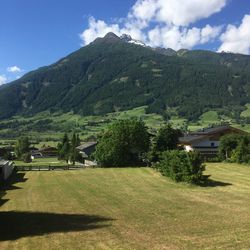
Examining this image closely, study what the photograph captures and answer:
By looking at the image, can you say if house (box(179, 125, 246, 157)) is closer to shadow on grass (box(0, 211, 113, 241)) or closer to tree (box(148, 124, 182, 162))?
tree (box(148, 124, 182, 162))

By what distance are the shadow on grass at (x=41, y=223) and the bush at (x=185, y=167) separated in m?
18.3

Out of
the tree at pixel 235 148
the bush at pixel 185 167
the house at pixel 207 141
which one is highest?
the house at pixel 207 141

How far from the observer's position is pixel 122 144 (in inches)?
2788

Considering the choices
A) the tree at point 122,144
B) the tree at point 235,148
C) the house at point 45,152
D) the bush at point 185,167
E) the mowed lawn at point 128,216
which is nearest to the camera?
the mowed lawn at point 128,216

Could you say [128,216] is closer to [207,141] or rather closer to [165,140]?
[165,140]

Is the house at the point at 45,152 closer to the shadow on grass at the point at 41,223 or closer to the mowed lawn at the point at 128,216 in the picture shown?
the mowed lawn at the point at 128,216

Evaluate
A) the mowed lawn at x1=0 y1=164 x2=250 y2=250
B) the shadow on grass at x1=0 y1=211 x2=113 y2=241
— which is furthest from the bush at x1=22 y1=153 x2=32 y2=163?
the shadow on grass at x1=0 y1=211 x2=113 y2=241

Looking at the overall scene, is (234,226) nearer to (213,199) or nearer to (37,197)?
(213,199)

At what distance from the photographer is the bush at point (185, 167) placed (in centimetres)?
4284

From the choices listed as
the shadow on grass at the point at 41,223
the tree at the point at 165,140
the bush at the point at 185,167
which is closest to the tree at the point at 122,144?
the tree at the point at 165,140

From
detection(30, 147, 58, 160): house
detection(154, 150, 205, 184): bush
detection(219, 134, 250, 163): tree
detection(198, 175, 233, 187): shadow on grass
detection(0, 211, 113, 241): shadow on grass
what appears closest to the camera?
detection(0, 211, 113, 241): shadow on grass

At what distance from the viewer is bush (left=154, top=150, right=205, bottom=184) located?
42.8 metres

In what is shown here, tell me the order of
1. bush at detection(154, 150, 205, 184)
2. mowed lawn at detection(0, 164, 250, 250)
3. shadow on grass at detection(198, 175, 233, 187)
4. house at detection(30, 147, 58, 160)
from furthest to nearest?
house at detection(30, 147, 58, 160)
bush at detection(154, 150, 205, 184)
shadow on grass at detection(198, 175, 233, 187)
mowed lawn at detection(0, 164, 250, 250)

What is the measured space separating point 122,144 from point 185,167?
27.3 meters
